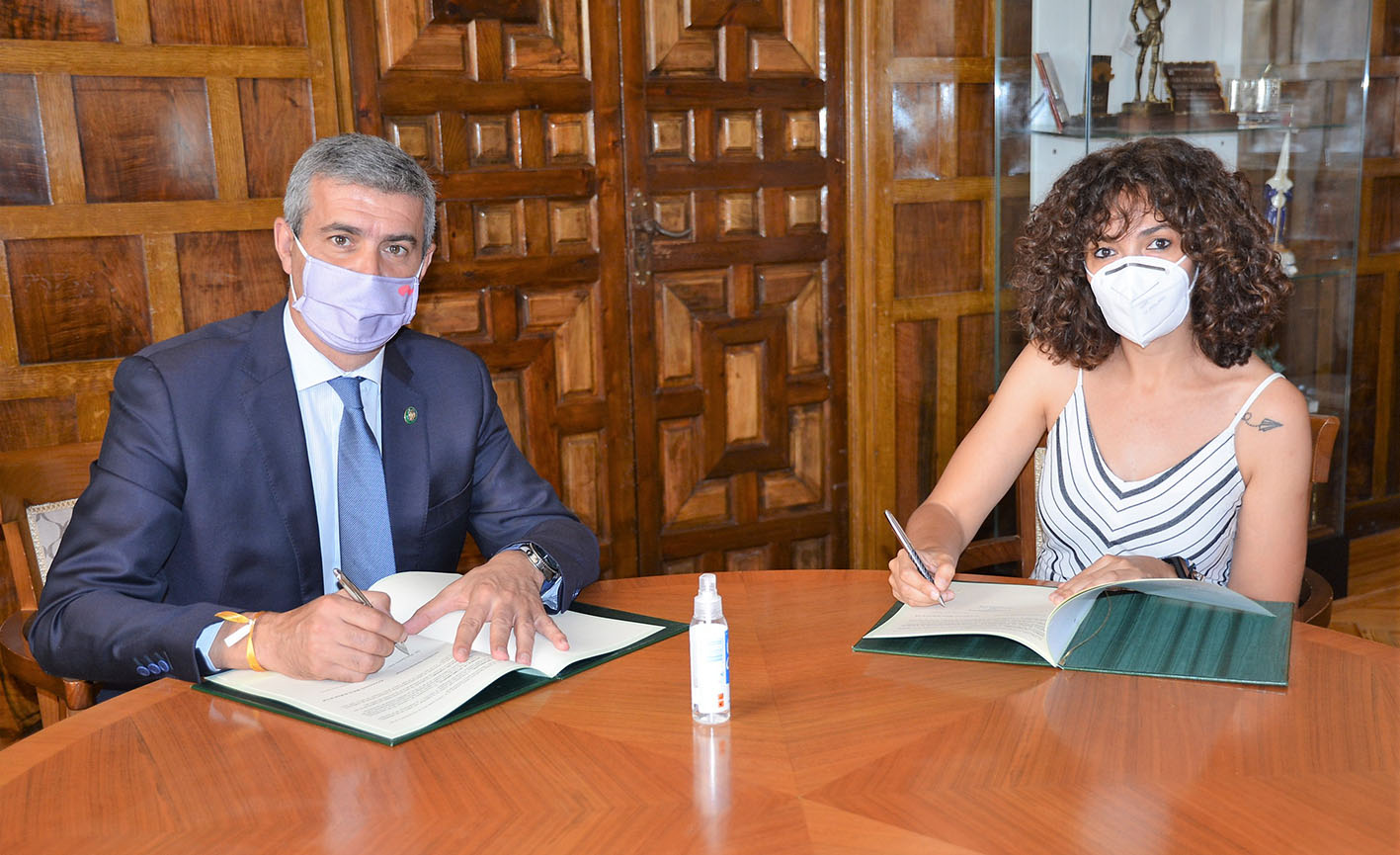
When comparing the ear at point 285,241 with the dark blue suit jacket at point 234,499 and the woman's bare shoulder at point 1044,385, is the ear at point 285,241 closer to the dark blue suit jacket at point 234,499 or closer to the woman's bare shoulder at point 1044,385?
the dark blue suit jacket at point 234,499

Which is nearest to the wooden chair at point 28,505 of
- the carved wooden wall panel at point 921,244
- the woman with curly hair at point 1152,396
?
the woman with curly hair at point 1152,396

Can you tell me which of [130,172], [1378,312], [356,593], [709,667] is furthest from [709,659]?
[1378,312]

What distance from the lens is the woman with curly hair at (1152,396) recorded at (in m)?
1.90

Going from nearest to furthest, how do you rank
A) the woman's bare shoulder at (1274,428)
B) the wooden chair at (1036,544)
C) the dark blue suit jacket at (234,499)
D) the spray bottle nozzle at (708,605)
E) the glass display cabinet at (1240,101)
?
1. the spray bottle nozzle at (708,605)
2. the dark blue suit jacket at (234,499)
3. the woman's bare shoulder at (1274,428)
4. the wooden chair at (1036,544)
5. the glass display cabinet at (1240,101)

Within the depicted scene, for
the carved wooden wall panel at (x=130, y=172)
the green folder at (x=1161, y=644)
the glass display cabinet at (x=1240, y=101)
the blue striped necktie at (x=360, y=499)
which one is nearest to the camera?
the green folder at (x=1161, y=644)

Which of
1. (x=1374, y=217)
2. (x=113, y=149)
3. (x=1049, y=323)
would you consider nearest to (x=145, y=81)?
(x=113, y=149)

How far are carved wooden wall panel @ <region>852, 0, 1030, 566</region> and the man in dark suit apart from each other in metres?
1.97

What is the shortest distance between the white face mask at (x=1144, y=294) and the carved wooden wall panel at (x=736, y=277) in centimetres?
170

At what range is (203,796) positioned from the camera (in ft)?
3.70

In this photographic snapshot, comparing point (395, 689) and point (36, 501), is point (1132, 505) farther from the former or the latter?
point (36, 501)

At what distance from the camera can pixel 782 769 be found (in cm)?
116

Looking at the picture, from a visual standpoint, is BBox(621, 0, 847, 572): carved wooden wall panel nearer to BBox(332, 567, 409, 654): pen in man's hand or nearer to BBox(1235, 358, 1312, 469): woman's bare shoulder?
BBox(1235, 358, 1312, 469): woman's bare shoulder

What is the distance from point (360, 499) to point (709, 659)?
0.76m

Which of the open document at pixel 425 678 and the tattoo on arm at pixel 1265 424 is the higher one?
the tattoo on arm at pixel 1265 424
